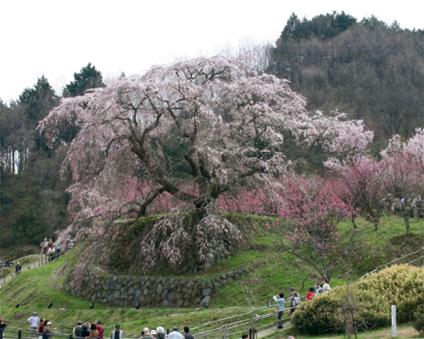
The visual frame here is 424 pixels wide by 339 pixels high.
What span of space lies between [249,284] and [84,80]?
162 feet

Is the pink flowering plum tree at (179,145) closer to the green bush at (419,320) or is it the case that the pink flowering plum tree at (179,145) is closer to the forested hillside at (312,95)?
the green bush at (419,320)

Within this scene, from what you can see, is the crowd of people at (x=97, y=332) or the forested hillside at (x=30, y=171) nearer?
the crowd of people at (x=97, y=332)

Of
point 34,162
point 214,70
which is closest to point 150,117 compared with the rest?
point 214,70

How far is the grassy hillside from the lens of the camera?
90.2ft

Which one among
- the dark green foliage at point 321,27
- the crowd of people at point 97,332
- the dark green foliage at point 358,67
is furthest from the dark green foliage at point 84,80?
the crowd of people at point 97,332

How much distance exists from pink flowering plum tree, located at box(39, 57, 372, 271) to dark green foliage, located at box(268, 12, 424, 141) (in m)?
29.7

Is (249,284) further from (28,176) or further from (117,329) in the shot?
(28,176)

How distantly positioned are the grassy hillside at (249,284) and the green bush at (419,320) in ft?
22.0

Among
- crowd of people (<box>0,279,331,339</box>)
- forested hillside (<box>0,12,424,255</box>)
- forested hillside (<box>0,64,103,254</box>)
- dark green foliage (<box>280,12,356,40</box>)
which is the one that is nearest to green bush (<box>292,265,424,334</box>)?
crowd of people (<box>0,279,331,339</box>)

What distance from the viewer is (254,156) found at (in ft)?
114

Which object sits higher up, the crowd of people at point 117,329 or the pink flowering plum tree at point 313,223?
the pink flowering plum tree at point 313,223

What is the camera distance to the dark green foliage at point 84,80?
73812 mm

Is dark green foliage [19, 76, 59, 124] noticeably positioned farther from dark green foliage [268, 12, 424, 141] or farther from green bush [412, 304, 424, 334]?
green bush [412, 304, 424, 334]

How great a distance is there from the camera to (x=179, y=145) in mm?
35531
